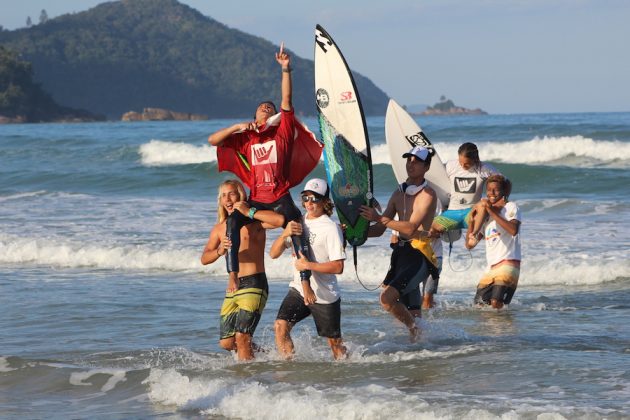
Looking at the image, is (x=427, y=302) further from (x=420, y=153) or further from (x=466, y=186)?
(x=420, y=153)

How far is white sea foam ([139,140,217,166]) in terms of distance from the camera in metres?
35.1

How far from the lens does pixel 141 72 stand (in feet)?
612

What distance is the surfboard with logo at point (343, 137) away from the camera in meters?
8.08

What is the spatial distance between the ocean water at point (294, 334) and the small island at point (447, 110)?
159225mm

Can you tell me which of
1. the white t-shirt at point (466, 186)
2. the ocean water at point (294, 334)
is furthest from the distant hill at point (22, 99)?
the white t-shirt at point (466, 186)

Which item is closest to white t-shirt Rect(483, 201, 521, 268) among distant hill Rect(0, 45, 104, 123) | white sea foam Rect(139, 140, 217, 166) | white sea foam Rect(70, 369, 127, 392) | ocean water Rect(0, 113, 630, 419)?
ocean water Rect(0, 113, 630, 419)

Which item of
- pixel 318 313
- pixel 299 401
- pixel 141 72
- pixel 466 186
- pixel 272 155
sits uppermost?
pixel 141 72

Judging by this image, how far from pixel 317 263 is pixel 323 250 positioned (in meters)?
0.11

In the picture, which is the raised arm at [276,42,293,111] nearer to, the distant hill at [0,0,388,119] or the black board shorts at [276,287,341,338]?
the black board shorts at [276,287,341,338]

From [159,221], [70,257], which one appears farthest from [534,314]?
[159,221]

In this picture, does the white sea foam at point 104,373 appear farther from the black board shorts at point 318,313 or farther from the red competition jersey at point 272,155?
the red competition jersey at point 272,155

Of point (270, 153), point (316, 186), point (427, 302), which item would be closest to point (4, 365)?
point (270, 153)

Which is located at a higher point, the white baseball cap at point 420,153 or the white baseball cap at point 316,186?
the white baseball cap at point 420,153

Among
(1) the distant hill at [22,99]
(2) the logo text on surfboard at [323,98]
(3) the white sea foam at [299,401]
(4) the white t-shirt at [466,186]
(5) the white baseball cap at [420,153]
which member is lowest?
(3) the white sea foam at [299,401]
